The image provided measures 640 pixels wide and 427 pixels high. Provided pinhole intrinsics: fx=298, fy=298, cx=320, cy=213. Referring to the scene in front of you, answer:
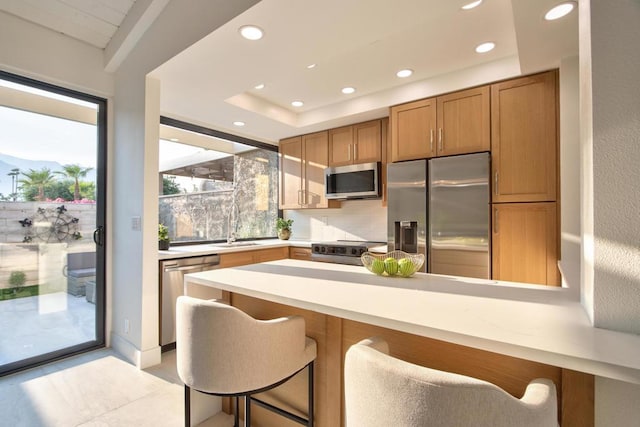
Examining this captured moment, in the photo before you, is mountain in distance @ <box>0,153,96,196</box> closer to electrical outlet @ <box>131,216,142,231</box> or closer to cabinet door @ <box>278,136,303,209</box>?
electrical outlet @ <box>131,216,142,231</box>

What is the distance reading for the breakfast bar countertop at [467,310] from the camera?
0.73 meters

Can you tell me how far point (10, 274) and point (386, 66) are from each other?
3.54 metres

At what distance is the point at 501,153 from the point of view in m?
2.60

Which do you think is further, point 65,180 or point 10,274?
point 65,180

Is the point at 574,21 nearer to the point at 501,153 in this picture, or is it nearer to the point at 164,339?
the point at 501,153

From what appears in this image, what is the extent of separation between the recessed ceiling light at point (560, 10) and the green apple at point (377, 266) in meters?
1.71

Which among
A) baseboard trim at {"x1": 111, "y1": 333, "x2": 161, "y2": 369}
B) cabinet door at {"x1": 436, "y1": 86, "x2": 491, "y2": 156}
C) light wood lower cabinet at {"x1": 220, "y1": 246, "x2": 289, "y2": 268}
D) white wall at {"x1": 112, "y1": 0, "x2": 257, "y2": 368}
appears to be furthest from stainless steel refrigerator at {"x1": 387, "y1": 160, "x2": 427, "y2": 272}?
baseboard trim at {"x1": 111, "y1": 333, "x2": 161, "y2": 369}

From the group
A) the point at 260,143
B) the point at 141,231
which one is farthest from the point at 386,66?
the point at 141,231

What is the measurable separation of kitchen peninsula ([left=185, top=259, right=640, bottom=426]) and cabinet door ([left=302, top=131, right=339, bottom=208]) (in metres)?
2.34

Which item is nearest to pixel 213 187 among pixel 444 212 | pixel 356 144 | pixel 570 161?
pixel 356 144

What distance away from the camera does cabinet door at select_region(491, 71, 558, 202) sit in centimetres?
240

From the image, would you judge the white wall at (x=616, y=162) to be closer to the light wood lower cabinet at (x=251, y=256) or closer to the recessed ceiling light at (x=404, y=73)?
the recessed ceiling light at (x=404, y=73)

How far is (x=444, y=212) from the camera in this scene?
2756 mm

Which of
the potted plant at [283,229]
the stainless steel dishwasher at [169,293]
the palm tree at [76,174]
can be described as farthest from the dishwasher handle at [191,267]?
the potted plant at [283,229]
